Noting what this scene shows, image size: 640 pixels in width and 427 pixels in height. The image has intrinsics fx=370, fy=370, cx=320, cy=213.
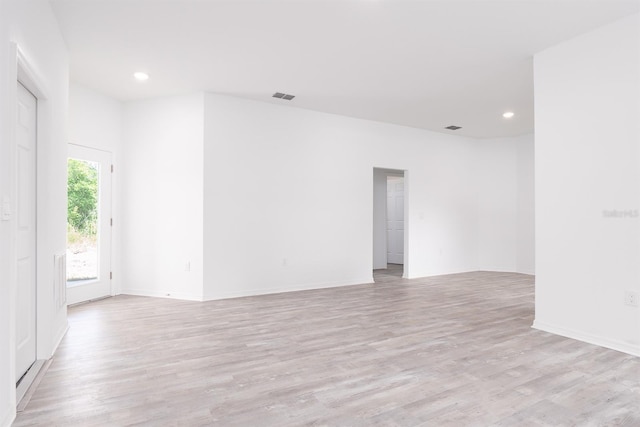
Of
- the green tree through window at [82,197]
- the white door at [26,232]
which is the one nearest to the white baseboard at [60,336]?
the white door at [26,232]

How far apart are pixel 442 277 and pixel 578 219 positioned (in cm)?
381

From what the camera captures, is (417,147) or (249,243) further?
(417,147)

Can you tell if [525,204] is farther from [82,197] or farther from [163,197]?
[82,197]

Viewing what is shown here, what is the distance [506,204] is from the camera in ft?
25.6

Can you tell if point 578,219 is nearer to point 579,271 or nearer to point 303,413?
point 579,271

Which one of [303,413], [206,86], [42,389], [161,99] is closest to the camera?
[303,413]

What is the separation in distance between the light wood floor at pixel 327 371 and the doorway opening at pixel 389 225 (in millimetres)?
3156

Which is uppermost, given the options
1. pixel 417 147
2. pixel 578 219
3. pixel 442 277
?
pixel 417 147

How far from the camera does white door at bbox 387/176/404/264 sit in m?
9.45

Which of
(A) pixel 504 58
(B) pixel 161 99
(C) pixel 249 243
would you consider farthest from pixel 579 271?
(B) pixel 161 99

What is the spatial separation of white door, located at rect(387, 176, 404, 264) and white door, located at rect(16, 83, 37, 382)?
25.8 feet

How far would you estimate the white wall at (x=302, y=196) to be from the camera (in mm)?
5172

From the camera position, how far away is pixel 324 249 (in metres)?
6.00

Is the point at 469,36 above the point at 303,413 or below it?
above
